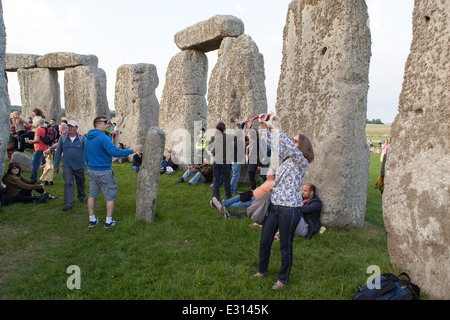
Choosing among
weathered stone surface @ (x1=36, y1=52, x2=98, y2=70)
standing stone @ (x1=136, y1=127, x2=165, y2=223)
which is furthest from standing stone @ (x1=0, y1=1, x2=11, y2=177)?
weathered stone surface @ (x1=36, y1=52, x2=98, y2=70)

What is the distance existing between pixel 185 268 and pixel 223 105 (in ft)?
17.2

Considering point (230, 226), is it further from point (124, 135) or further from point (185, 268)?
point (124, 135)

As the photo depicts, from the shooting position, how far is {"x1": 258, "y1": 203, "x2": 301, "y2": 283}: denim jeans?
2965mm

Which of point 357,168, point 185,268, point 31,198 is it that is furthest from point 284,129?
point 31,198

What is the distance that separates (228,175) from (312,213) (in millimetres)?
2117

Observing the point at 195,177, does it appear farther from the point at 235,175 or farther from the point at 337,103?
the point at 337,103

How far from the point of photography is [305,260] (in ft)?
12.0

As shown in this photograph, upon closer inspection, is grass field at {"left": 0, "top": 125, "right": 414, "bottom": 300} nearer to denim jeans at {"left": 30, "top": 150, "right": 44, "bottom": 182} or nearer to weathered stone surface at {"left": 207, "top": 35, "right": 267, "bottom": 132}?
denim jeans at {"left": 30, "top": 150, "right": 44, "bottom": 182}

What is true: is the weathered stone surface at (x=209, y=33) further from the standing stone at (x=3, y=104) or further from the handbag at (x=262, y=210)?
the handbag at (x=262, y=210)

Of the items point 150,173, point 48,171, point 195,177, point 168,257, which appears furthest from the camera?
point 195,177

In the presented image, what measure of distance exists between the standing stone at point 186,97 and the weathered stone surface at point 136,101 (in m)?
1.79

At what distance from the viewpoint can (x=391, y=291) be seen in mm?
2631

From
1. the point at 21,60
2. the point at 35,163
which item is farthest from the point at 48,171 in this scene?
the point at 21,60

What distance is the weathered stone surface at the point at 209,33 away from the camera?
26.9 feet
